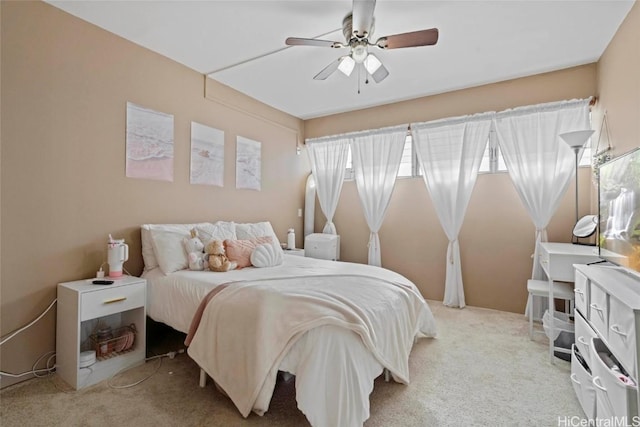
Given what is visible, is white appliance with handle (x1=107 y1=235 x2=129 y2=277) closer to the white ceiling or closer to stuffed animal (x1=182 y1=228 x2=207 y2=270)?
stuffed animal (x1=182 y1=228 x2=207 y2=270)

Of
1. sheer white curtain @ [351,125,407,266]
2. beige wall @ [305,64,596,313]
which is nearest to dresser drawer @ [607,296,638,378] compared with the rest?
beige wall @ [305,64,596,313]

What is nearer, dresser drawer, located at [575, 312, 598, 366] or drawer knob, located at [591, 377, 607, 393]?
drawer knob, located at [591, 377, 607, 393]

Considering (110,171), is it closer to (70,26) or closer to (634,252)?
(70,26)

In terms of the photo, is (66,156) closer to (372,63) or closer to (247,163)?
(247,163)

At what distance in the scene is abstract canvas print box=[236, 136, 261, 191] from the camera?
377 centimetres

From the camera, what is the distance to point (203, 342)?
1912mm

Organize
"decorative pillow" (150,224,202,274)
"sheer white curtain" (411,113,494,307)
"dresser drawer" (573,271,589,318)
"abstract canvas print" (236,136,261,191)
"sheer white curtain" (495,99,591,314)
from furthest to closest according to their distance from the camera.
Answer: "abstract canvas print" (236,136,261,191), "sheer white curtain" (411,113,494,307), "sheer white curtain" (495,99,591,314), "decorative pillow" (150,224,202,274), "dresser drawer" (573,271,589,318)

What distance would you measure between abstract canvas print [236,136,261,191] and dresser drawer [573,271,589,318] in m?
3.40

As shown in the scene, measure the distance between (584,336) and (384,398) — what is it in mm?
1253

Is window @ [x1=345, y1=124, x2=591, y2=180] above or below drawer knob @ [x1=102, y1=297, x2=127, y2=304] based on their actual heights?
above

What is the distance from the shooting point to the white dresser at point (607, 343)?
111cm

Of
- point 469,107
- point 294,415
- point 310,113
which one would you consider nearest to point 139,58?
point 310,113

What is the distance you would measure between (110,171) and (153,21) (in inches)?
50.8

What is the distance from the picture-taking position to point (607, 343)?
1375mm
